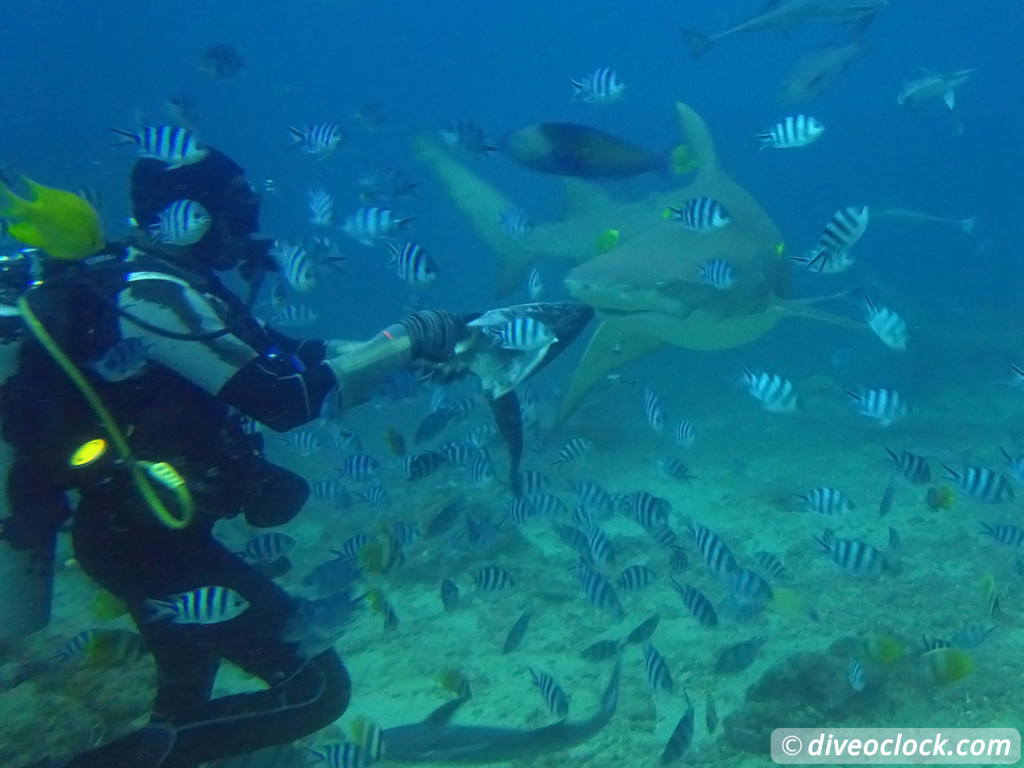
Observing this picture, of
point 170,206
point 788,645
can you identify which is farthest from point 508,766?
point 170,206

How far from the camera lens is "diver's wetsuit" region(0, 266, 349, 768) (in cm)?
304

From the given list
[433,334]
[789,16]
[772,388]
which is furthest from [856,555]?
[789,16]

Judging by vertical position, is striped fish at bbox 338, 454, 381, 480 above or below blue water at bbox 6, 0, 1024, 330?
below

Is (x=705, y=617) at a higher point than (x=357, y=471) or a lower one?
lower

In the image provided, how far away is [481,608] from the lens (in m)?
7.70

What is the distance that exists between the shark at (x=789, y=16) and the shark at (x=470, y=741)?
412 inches

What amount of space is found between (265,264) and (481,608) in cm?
474

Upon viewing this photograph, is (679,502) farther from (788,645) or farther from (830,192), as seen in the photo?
(830,192)

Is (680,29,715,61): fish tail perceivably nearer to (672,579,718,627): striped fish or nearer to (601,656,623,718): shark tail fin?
(672,579,718,627): striped fish

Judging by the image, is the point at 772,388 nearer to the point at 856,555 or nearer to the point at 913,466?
the point at 913,466

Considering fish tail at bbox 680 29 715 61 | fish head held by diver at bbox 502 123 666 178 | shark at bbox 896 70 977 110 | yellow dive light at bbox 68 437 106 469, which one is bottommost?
yellow dive light at bbox 68 437 106 469

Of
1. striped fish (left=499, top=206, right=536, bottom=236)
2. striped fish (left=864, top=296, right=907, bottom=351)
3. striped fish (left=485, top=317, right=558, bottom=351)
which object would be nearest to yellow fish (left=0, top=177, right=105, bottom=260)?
striped fish (left=485, top=317, right=558, bottom=351)

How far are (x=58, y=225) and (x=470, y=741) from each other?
12.1 ft

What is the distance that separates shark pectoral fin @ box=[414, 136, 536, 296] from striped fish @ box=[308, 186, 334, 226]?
4.88 metres
